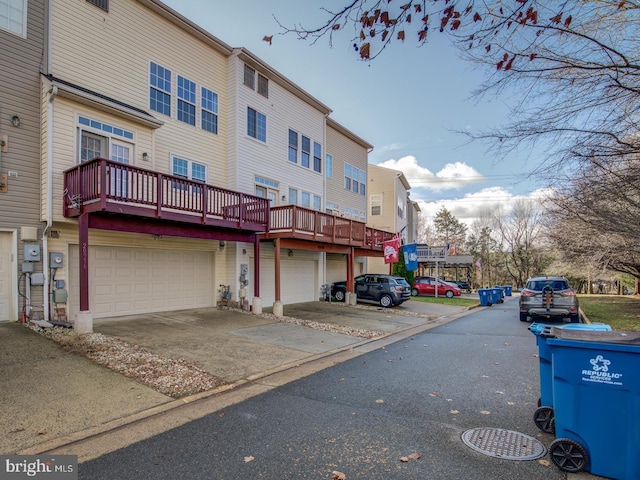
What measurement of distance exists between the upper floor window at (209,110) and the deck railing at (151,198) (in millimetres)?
3472

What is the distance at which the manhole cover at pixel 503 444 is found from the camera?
3.66 metres

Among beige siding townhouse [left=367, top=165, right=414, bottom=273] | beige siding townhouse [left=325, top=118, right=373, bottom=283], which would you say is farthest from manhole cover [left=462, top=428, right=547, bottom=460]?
beige siding townhouse [left=367, top=165, right=414, bottom=273]

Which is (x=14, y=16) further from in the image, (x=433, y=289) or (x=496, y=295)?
(x=433, y=289)

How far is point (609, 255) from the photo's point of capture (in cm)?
1383

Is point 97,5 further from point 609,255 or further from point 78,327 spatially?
point 609,255

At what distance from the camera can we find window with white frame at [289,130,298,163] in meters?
17.6

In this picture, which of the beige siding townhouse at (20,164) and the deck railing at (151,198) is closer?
the deck railing at (151,198)

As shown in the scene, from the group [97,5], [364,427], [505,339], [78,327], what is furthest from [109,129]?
[505,339]

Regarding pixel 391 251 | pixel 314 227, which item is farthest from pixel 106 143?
pixel 391 251

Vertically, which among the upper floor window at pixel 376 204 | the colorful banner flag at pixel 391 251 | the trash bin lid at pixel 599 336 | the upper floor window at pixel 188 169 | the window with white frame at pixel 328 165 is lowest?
the trash bin lid at pixel 599 336

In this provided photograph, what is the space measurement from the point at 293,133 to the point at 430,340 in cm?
1180

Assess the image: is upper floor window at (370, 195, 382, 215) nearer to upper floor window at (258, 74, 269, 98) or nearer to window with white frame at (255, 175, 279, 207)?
window with white frame at (255, 175, 279, 207)

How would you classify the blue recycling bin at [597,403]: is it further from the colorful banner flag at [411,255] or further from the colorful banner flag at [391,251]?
the colorful banner flag at [411,255]

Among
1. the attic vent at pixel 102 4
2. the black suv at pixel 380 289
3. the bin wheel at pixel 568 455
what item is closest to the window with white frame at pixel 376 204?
the black suv at pixel 380 289
